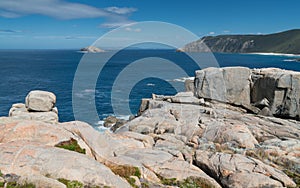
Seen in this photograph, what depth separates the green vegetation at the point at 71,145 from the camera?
57.7 feet

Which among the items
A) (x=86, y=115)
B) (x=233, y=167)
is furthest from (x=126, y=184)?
(x=86, y=115)

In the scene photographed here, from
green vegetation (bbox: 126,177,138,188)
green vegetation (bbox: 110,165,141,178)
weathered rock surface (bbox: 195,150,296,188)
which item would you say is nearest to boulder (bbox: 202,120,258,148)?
weathered rock surface (bbox: 195,150,296,188)

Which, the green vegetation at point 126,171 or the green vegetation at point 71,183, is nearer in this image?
the green vegetation at point 71,183

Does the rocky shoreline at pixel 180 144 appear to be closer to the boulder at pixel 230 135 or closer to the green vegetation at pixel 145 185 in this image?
the boulder at pixel 230 135

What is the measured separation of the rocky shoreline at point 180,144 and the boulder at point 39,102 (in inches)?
4.0

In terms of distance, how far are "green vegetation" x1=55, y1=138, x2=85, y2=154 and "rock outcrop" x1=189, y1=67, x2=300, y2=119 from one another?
2537 centimetres

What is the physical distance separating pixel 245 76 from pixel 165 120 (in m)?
16.4

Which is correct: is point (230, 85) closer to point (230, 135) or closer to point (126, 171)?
point (230, 135)

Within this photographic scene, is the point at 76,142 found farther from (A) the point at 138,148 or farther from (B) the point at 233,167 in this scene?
(B) the point at 233,167

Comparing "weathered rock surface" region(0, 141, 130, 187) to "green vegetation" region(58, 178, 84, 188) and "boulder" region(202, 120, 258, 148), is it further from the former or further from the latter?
"boulder" region(202, 120, 258, 148)

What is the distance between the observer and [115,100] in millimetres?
69812

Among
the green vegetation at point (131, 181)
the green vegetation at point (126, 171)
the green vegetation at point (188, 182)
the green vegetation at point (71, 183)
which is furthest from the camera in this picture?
the green vegetation at point (188, 182)

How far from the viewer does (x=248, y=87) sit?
3888 cm

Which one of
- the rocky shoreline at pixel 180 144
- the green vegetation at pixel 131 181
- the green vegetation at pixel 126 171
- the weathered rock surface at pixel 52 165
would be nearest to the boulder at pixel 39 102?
the rocky shoreline at pixel 180 144
